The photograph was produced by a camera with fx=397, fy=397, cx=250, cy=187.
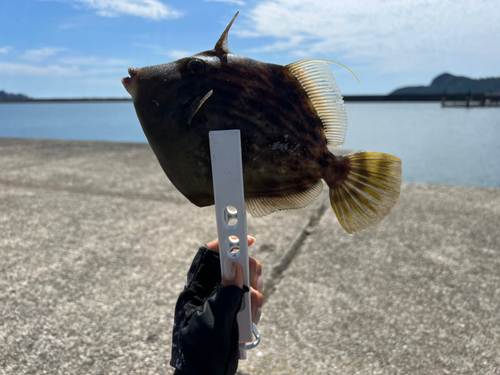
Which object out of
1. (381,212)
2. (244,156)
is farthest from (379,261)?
(244,156)

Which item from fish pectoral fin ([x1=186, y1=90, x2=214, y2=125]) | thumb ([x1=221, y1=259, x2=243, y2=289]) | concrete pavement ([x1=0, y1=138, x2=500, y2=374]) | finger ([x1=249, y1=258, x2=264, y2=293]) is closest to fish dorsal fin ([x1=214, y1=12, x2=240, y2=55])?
fish pectoral fin ([x1=186, y1=90, x2=214, y2=125])

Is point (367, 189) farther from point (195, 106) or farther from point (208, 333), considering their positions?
point (208, 333)

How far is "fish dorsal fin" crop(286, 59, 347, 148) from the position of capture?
908 mm

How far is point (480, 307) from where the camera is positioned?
2.06 m

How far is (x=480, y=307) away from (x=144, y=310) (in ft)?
5.72

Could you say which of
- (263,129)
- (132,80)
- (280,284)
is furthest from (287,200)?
(280,284)

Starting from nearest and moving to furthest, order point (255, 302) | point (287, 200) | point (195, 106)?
1. point (195, 106)
2. point (287, 200)
3. point (255, 302)

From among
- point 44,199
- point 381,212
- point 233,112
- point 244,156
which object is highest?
point 233,112

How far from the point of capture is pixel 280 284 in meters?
2.28

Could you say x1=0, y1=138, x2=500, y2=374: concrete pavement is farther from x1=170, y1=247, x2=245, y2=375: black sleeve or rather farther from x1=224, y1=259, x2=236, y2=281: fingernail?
x1=224, y1=259, x2=236, y2=281: fingernail

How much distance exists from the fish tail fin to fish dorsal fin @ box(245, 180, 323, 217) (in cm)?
5

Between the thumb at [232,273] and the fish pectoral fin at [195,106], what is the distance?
0.39 meters

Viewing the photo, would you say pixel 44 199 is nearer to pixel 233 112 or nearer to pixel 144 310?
pixel 144 310

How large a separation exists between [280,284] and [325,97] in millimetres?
1551
